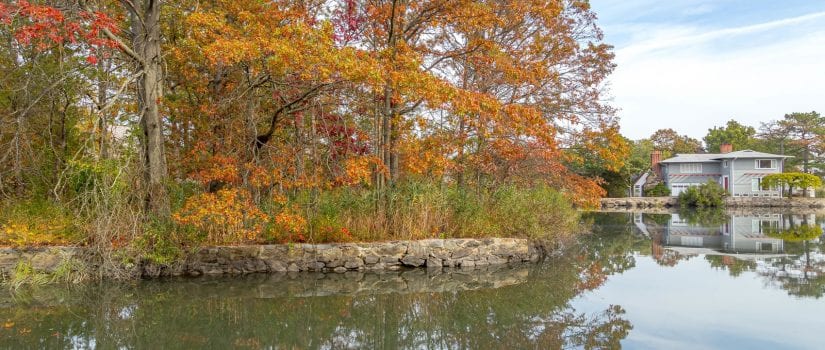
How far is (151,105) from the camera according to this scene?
9156mm

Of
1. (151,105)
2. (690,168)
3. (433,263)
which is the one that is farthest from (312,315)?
(690,168)

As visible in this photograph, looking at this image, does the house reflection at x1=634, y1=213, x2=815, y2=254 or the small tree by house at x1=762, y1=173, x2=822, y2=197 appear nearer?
the house reflection at x1=634, y1=213, x2=815, y2=254

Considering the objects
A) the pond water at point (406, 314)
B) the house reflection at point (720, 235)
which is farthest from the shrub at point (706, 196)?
the pond water at point (406, 314)

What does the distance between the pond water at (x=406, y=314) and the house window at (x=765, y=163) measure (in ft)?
A: 104

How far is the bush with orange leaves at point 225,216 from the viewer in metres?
8.43

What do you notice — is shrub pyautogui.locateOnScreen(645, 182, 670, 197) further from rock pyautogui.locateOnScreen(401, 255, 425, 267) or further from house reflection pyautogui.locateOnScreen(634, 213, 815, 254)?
rock pyautogui.locateOnScreen(401, 255, 425, 267)

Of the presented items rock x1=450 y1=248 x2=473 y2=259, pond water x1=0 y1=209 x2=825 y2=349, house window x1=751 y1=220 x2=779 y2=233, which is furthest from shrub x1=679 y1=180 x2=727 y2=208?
rock x1=450 y1=248 x2=473 y2=259

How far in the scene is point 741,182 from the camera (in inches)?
1494

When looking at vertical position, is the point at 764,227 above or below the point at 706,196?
below

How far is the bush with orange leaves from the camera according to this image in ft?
27.7

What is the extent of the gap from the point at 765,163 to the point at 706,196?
24.5 feet

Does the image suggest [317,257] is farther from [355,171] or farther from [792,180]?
[792,180]

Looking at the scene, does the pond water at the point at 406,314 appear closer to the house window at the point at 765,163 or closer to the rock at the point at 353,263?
the rock at the point at 353,263

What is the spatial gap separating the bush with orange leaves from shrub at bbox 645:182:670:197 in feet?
123
